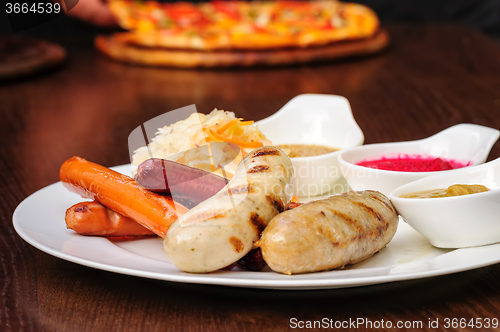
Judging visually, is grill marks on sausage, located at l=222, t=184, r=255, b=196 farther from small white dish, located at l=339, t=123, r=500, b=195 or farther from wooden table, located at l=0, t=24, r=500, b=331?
small white dish, located at l=339, t=123, r=500, b=195

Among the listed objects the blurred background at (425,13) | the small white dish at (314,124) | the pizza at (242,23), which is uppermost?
the small white dish at (314,124)

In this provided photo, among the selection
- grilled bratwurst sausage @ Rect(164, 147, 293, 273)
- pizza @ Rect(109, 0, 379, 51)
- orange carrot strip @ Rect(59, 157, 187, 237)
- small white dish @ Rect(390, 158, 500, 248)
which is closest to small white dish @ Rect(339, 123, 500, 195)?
small white dish @ Rect(390, 158, 500, 248)

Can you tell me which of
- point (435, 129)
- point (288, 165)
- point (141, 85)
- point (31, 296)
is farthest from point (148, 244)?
point (141, 85)

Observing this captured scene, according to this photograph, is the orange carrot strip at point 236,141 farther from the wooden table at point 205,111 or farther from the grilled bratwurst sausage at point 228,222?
the wooden table at point 205,111

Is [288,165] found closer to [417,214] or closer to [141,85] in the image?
[417,214]

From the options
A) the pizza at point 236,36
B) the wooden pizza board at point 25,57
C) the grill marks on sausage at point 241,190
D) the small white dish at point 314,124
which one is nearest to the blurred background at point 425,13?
the pizza at point 236,36

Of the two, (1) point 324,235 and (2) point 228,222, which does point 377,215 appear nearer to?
(1) point 324,235

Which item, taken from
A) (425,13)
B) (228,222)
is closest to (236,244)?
(228,222)

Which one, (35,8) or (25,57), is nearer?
(35,8)
